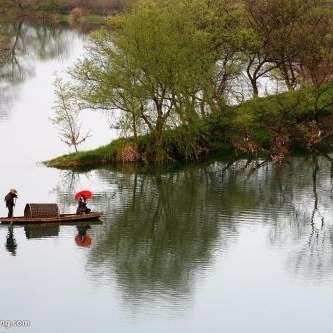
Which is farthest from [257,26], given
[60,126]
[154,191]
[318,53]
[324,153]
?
[154,191]

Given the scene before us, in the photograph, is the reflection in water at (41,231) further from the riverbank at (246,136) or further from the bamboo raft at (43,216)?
the riverbank at (246,136)

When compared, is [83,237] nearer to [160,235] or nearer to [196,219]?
[160,235]

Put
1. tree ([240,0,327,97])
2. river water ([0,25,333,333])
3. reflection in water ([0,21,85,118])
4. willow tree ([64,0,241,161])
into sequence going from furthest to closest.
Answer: reflection in water ([0,21,85,118]) < tree ([240,0,327,97]) < willow tree ([64,0,241,161]) < river water ([0,25,333,333])

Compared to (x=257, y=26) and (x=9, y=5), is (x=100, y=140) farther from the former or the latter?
(x=9, y=5)

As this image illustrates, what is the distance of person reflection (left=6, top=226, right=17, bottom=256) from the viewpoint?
131 ft

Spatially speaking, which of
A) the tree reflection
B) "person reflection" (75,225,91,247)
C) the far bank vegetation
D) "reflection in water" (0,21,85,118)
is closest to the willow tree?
the far bank vegetation

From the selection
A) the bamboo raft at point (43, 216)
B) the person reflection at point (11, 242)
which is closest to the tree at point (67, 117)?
the bamboo raft at point (43, 216)

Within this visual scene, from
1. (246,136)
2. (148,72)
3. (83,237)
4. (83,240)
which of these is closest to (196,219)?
(83,237)

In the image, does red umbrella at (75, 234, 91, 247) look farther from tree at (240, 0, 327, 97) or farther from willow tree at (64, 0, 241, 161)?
tree at (240, 0, 327, 97)

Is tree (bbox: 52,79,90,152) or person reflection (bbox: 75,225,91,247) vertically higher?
tree (bbox: 52,79,90,152)

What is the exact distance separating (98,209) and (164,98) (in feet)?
44.7

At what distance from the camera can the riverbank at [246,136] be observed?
5912cm

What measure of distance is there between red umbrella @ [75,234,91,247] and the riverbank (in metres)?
15.8

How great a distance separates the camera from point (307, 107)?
67.5 metres
